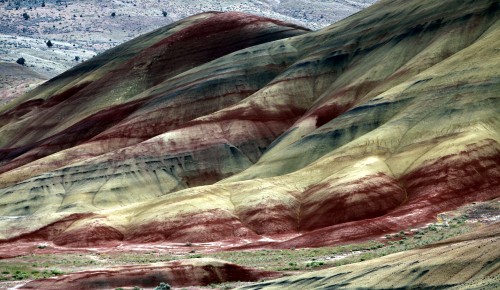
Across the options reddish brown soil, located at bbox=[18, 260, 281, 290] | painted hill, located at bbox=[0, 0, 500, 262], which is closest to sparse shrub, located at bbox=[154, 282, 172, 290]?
reddish brown soil, located at bbox=[18, 260, 281, 290]

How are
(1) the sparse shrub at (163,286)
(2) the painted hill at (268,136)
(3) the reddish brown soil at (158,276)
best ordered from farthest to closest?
(2) the painted hill at (268,136), (3) the reddish brown soil at (158,276), (1) the sparse shrub at (163,286)

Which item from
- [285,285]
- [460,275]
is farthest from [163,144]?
[460,275]

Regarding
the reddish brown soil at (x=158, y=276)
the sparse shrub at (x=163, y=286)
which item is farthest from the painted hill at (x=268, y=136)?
the sparse shrub at (x=163, y=286)

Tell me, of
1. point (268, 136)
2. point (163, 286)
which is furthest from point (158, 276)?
point (268, 136)

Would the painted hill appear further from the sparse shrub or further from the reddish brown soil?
the sparse shrub

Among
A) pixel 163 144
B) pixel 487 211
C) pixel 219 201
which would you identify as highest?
pixel 163 144

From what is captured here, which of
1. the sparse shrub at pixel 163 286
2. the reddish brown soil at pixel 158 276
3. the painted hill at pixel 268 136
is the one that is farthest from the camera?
the painted hill at pixel 268 136

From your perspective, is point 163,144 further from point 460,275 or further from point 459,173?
point 460,275

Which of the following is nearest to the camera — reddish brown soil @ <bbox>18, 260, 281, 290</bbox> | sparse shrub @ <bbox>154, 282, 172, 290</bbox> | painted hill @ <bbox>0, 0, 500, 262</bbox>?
sparse shrub @ <bbox>154, 282, 172, 290</bbox>

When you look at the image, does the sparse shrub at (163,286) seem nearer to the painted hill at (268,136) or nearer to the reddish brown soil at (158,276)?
the reddish brown soil at (158,276)
